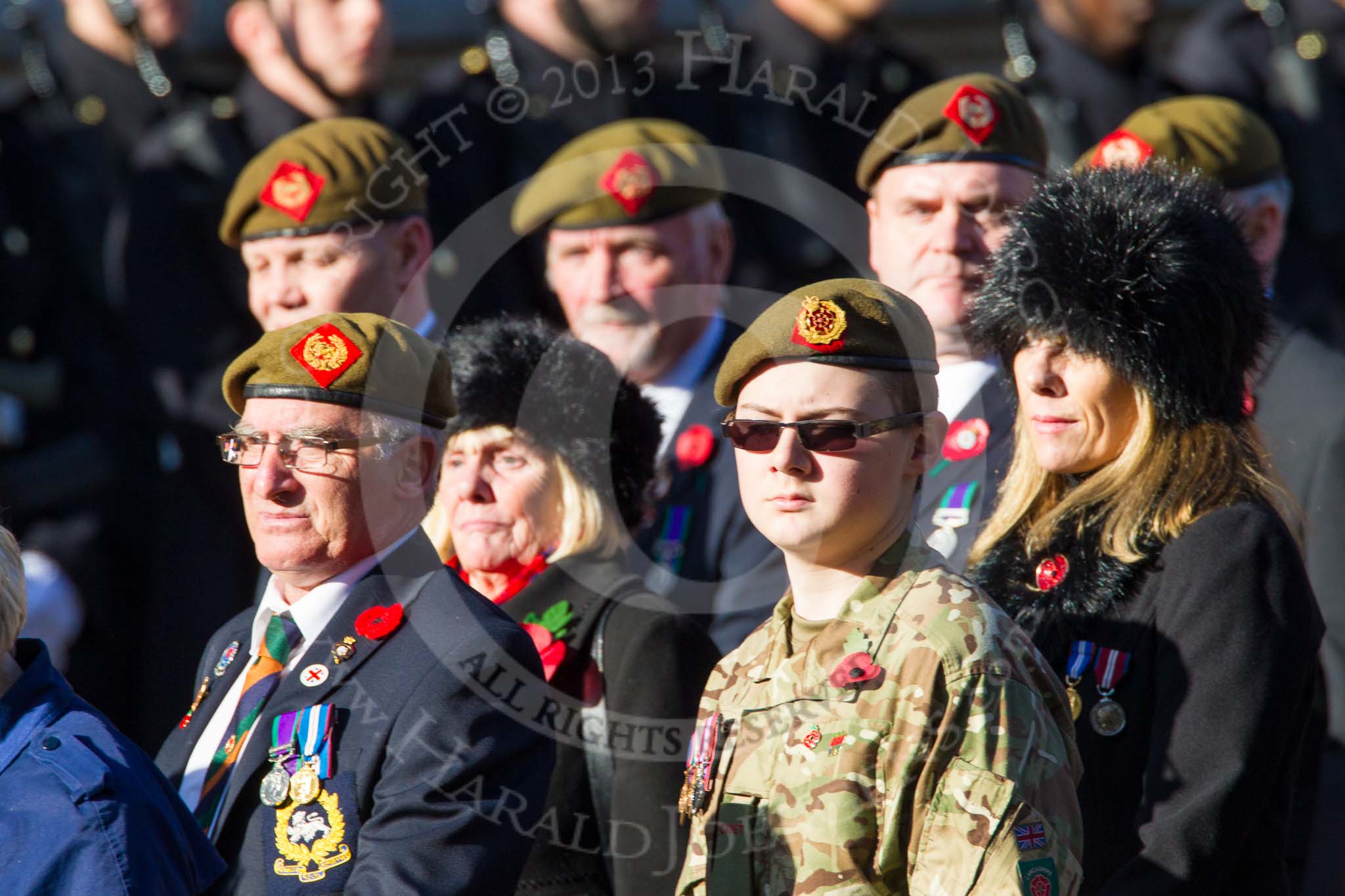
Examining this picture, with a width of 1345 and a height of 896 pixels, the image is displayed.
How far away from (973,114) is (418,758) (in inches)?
102

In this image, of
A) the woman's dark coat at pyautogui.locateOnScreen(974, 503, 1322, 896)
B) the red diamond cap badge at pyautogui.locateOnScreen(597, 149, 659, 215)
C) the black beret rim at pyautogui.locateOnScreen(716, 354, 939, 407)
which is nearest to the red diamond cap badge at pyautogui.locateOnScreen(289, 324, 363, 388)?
the black beret rim at pyautogui.locateOnScreen(716, 354, 939, 407)

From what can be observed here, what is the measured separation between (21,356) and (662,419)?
155 inches

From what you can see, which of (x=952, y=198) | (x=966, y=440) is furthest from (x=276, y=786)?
(x=952, y=198)

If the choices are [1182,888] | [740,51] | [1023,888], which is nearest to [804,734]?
[1023,888]

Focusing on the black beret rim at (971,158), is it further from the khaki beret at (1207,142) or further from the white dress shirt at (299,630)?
the white dress shirt at (299,630)

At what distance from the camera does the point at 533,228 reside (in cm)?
578

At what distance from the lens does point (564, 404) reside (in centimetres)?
424

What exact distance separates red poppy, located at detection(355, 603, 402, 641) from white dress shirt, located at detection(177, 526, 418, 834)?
8 cm

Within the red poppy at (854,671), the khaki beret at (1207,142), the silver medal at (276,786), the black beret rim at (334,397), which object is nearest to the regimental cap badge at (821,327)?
the red poppy at (854,671)

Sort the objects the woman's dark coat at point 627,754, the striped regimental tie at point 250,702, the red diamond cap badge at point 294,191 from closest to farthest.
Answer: the striped regimental tie at point 250,702
the woman's dark coat at point 627,754
the red diamond cap badge at point 294,191

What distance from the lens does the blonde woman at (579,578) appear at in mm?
3781

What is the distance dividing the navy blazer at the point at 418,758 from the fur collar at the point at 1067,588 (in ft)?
3.17

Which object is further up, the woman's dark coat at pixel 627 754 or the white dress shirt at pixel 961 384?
the white dress shirt at pixel 961 384

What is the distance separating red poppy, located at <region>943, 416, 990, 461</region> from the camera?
4.36m
